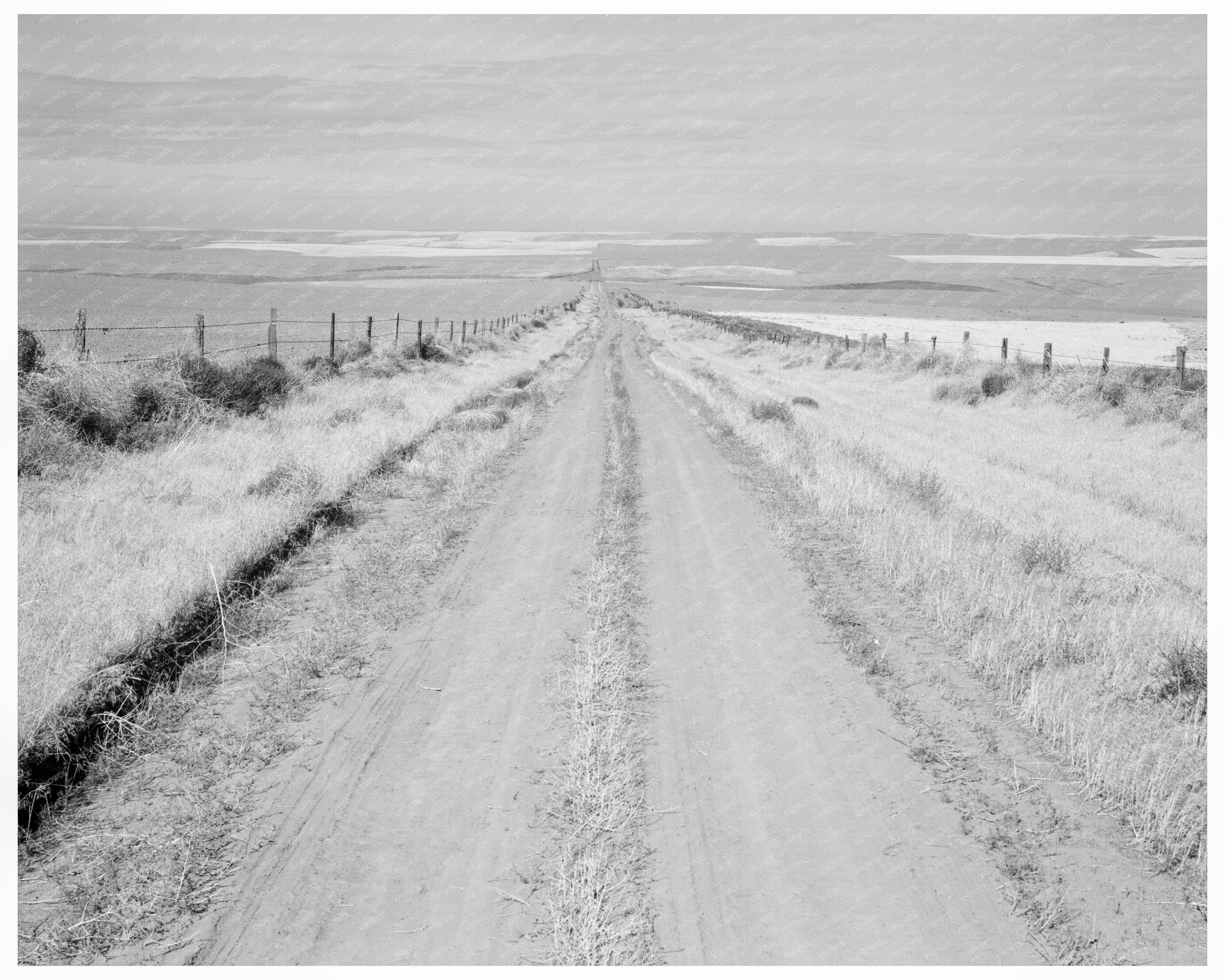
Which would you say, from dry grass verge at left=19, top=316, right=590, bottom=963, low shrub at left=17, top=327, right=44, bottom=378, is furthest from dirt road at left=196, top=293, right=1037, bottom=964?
low shrub at left=17, top=327, right=44, bottom=378

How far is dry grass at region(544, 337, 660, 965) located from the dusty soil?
0.29 feet

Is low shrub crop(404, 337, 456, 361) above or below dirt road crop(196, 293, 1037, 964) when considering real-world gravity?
above

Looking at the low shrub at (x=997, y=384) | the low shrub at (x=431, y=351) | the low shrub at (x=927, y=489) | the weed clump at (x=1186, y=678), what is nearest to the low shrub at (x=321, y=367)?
the low shrub at (x=431, y=351)

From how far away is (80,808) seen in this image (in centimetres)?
475

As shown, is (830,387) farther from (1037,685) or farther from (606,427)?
(1037,685)

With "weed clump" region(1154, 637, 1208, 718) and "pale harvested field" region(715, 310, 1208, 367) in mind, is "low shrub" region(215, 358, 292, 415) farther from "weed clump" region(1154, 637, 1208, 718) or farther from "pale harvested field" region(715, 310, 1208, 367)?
"pale harvested field" region(715, 310, 1208, 367)

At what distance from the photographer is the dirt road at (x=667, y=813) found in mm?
3818

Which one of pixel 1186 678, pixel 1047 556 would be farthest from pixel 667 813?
pixel 1047 556

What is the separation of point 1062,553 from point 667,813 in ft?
21.3

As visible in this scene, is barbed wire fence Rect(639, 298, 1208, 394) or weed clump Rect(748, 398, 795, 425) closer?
weed clump Rect(748, 398, 795, 425)

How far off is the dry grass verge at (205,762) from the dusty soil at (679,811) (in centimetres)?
16

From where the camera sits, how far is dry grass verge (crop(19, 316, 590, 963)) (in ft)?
12.8

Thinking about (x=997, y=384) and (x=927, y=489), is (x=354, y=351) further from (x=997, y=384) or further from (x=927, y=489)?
(x=927, y=489)

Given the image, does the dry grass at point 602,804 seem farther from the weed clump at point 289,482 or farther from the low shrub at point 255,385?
the low shrub at point 255,385
